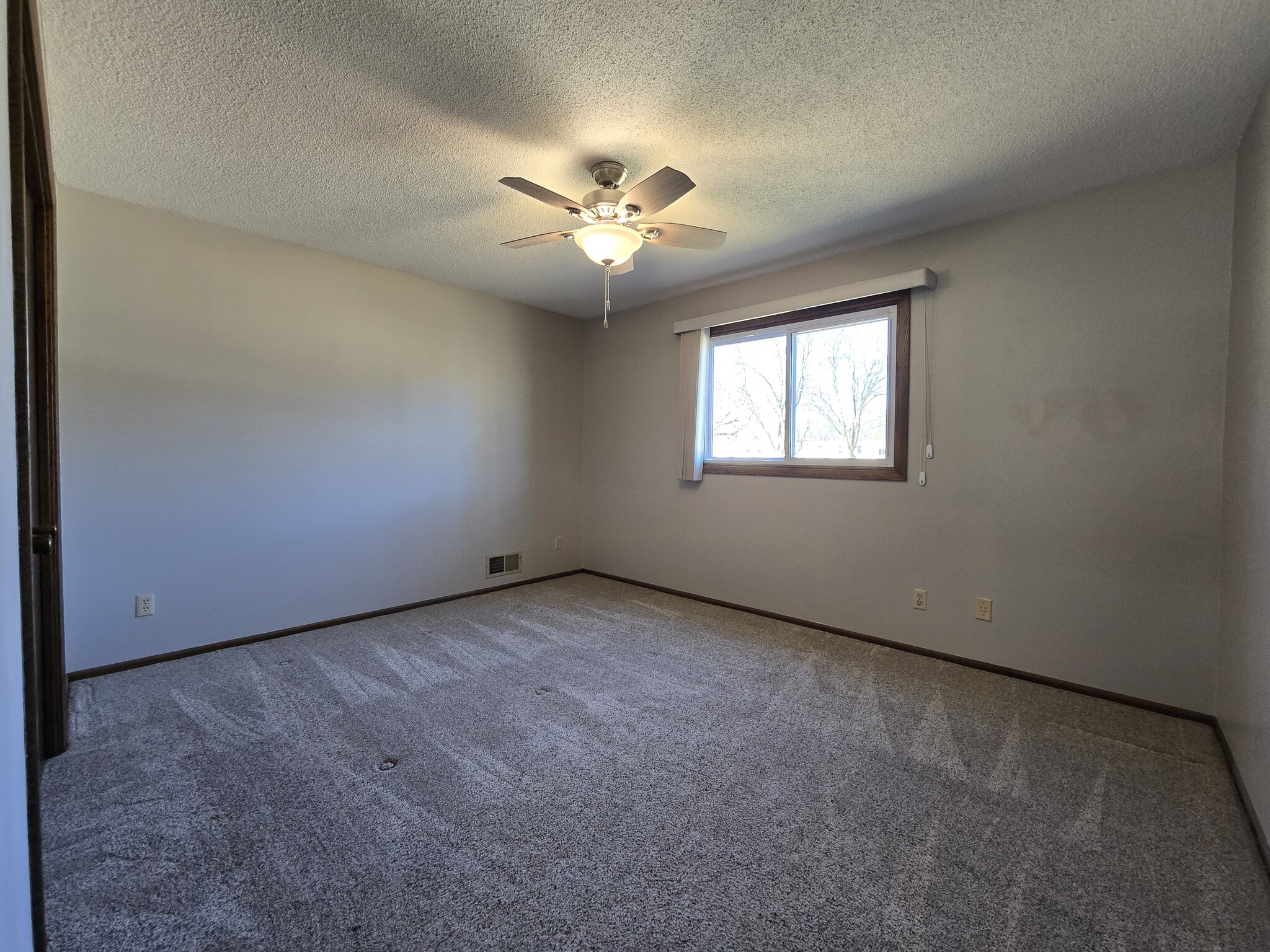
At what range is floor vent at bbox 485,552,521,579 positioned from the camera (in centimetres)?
439

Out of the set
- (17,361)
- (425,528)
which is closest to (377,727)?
(17,361)

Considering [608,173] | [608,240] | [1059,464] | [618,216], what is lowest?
[1059,464]

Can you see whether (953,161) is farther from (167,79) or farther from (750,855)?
(167,79)

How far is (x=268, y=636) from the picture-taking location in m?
3.23

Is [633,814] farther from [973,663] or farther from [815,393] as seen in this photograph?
[815,393]

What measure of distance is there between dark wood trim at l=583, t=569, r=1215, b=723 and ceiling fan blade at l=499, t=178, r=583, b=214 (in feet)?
9.06

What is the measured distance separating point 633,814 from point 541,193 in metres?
2.18

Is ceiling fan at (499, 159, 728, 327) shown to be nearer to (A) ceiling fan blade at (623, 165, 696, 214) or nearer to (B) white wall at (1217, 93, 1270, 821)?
(A) ceiling fan blade at (623, 165, 696, 214)

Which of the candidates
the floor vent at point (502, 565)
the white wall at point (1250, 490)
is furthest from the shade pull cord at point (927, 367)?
the floor vent at point (502, 565)

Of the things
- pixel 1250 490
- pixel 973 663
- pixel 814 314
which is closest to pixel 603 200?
pixel 814 314

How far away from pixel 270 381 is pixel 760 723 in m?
3.28

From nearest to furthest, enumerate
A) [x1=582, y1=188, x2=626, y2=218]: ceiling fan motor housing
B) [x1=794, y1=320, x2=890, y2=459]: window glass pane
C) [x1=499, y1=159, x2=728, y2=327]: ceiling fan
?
1. [x1=499, y1=159, x2=728, y2=327]: ceiling fan
2. [x1=582, y1=188, x2=626, y2=218]: ceiling fan motor housing
3. [x1=794, y1=320, x2=890, y2=459]: window glass pane

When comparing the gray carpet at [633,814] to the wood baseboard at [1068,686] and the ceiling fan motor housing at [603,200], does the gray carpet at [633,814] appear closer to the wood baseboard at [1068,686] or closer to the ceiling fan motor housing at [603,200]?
the wood baseboard at [1068,686]

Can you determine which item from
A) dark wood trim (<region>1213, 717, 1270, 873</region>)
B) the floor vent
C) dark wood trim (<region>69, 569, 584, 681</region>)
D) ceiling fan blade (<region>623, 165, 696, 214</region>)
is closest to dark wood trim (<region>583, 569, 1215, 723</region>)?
dark wood trim (<region>1213, 717, 1270, 873</region>)
